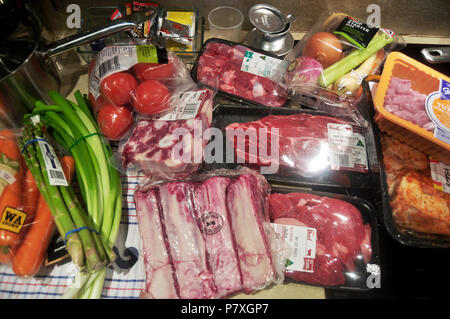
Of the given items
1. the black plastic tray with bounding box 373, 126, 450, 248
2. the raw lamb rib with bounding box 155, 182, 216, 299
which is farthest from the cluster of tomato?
the black plastic tray with bounding box 373, 126, 450, 248

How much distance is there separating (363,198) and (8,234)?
1.44 metres

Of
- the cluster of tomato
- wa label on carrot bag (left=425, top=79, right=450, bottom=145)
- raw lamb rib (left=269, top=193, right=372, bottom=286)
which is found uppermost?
wa label on carrot bag (left=425, top=79, right=450, bottom=145)

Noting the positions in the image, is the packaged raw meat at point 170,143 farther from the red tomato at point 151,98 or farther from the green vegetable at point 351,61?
the green vegetable at point 351,61

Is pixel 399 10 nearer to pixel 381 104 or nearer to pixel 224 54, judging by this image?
pixel 381 104

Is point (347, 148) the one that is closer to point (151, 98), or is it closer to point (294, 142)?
point (294, 142)

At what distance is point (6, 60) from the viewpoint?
1.34 meters

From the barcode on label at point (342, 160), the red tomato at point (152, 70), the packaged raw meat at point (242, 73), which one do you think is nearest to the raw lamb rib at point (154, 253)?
the red tomato at point (152, 70)

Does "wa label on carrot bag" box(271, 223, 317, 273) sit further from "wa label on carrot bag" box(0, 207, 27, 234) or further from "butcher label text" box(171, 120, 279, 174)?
"wa label on carrot bag" box(0, 207, 27, 234)

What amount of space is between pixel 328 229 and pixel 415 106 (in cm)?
61

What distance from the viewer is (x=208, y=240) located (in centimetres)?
121

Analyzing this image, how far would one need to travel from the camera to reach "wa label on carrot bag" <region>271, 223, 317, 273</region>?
1223 millimetres

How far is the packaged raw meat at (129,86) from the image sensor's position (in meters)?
1.43

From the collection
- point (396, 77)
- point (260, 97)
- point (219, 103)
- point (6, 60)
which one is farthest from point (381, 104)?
point (6, 60)

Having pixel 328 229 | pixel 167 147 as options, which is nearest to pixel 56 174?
pixel 167 147
